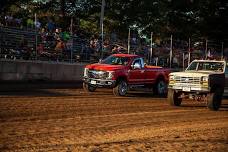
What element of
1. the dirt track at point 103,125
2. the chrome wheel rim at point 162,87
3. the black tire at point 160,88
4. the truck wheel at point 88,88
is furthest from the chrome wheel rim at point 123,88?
the chrome wheel rim at point 162,87

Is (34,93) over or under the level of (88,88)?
under

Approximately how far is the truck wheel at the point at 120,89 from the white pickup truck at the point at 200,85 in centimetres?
308

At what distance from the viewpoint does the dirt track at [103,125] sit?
935 cm

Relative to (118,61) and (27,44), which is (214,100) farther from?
(27,44)

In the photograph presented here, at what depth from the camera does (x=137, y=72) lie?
21156 mm

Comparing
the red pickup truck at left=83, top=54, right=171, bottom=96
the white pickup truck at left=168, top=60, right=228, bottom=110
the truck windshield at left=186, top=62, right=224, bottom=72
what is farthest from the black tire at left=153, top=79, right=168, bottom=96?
the white pickup truck at left=168, top=60, right=228, bottom=110

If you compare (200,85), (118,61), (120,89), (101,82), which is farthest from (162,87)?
(200,85)

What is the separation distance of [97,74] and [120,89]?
3.69ft

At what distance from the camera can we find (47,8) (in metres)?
39.4

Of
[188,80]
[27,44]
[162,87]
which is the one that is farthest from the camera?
[27,44]

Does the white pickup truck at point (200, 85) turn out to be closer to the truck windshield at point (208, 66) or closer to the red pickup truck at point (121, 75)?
the truck windshield at point (208, 66)

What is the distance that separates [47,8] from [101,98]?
22366 mm

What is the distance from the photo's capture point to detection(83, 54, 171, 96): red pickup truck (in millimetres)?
20000

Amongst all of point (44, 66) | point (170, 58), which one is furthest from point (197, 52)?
point (44, 66)
